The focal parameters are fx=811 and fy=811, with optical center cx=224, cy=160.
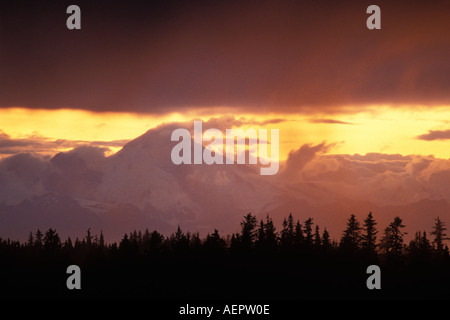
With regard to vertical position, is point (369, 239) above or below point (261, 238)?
below

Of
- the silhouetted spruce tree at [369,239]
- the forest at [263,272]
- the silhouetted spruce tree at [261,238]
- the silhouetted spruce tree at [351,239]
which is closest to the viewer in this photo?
the forest at [263,272]

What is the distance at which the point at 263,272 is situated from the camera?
131 meters

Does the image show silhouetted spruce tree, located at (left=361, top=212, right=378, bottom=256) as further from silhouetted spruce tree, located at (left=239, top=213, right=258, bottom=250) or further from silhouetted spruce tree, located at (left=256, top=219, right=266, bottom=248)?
silhouetted spruce tree, located at (left=239, top=213, right=258, bottom=250)

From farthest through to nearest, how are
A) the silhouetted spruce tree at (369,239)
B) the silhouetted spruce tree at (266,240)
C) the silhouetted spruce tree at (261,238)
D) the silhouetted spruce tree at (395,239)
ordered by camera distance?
the silhouetted spruce tree at (261,238), the silhouetted spruce tree at (266,240), the silhouetted spruce tree at (369,239), the silhouetted spruce tree at (395,239)

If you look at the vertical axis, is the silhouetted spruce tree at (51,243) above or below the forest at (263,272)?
above

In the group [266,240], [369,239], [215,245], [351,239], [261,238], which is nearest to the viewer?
[369,239]

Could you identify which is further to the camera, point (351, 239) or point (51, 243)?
point (51, 243)

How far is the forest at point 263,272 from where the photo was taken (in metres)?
127

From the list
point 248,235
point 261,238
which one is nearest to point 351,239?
point 261,238

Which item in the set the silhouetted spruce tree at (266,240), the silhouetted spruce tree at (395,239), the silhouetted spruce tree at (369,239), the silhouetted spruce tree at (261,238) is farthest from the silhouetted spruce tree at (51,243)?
the silhouetted spruce tree at (395,239)

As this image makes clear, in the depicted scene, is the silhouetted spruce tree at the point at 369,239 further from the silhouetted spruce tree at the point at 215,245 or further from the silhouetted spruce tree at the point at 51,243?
the silhouetted spruce tree at the point at 51,243

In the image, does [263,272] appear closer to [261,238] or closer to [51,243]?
[261,238]

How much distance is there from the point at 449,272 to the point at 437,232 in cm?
1717
